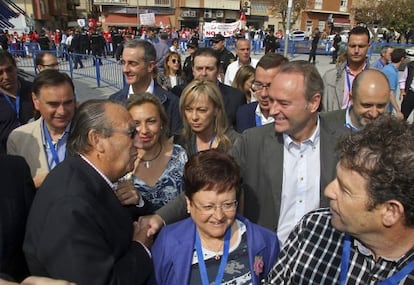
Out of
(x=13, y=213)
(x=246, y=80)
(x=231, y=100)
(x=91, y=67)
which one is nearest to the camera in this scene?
(x=13, y=213)

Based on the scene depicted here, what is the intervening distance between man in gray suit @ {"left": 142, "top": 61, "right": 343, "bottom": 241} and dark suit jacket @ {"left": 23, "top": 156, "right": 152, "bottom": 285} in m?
0.72

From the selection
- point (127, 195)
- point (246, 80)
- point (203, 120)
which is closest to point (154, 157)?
point (203, 120)

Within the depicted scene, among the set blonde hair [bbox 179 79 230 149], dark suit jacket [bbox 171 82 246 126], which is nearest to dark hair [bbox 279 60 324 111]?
blonde hair [bbox 179 79 230 149]

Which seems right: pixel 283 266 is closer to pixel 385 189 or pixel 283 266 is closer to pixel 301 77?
pixel 385 189

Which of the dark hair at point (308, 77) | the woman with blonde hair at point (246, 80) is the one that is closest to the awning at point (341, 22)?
the woman with blonde hair at point (246, 80)

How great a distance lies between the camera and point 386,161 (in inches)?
54.8

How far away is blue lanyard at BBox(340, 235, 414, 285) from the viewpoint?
144cm

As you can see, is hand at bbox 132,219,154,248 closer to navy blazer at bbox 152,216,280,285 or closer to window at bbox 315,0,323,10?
navy blazer at bbox 152,216,280,285

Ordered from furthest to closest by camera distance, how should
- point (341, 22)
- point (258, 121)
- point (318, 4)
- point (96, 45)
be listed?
point (341, 22)
point (318, 4)
point (96, 45)
point (258, 121)

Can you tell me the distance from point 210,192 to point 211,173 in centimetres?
10

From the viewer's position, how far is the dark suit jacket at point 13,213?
1911 mm

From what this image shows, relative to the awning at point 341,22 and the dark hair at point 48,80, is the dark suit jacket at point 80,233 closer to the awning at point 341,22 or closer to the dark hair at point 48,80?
the dark hair at point 48,80

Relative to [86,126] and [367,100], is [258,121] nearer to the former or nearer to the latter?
[367,100]

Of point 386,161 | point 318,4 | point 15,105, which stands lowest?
point 15,105
